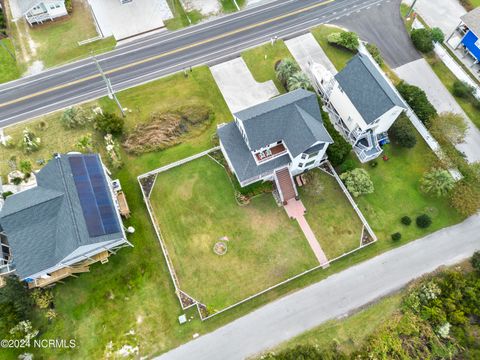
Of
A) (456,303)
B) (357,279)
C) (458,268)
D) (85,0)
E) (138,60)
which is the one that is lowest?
(456,303)

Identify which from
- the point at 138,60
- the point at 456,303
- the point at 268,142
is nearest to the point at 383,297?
the point at 456,303

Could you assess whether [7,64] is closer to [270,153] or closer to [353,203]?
[270,153]


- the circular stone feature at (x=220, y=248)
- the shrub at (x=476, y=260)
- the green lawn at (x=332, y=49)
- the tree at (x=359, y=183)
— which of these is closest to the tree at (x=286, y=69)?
the green lawn at (x=332, y=49)

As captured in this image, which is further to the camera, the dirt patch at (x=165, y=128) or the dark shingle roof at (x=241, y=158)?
the dirt patch at (x=165, y=128)

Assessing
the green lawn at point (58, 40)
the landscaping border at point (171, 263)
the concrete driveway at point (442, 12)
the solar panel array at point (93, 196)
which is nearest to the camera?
the solar panel array at point (93, 196)

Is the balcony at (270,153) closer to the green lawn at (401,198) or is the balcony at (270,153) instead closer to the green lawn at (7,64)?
the green lawn at (401,198)

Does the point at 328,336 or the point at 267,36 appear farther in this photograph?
the point at 267,36

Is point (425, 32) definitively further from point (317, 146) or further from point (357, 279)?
point (357, 279)

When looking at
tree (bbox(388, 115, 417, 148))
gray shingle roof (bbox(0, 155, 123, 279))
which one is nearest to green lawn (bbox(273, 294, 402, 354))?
tree (bbox(388, 115, 417, 148))
